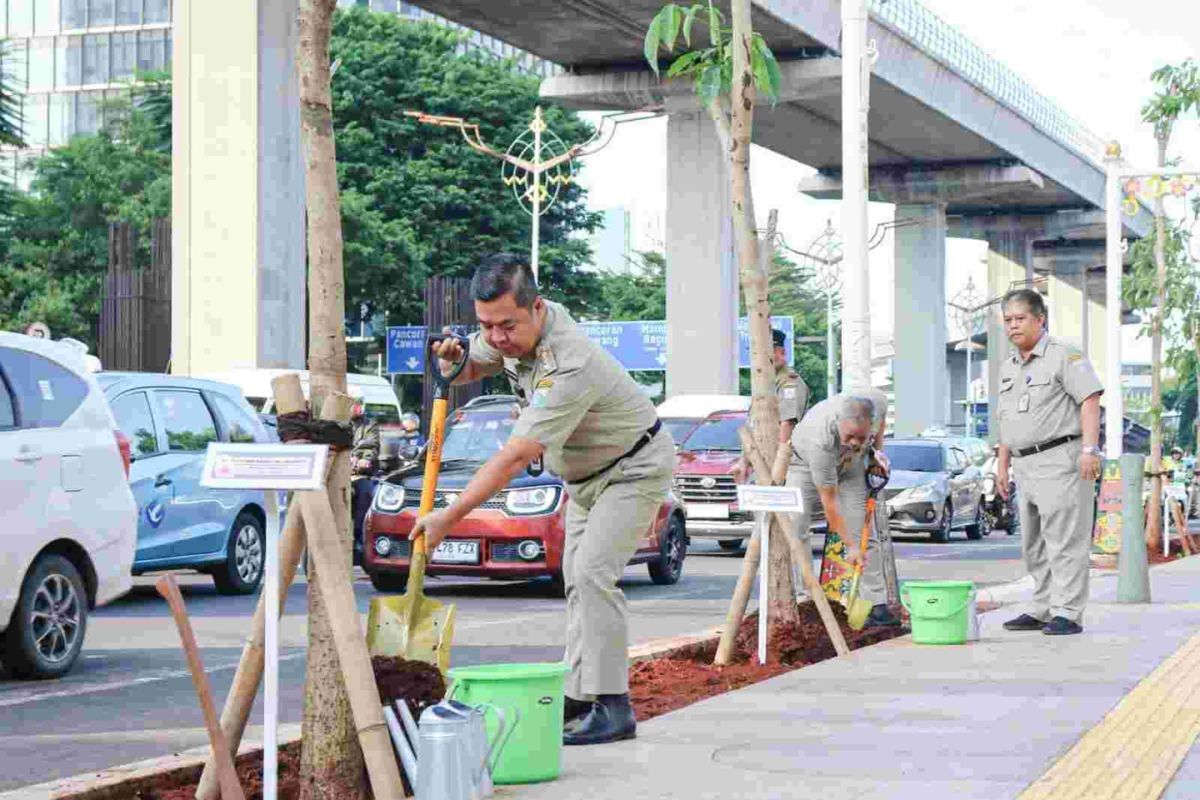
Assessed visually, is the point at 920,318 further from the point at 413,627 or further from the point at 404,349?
the point at 413,627

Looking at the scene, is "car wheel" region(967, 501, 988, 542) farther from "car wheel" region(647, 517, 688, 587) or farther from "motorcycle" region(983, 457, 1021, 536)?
"car wheel" region(647, 517, 688, 587)

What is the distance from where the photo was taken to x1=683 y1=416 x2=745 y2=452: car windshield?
79.2 ft

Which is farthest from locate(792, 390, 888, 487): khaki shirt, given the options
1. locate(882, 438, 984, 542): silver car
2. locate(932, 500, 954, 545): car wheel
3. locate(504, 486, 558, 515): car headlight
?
locate(932, 500, 954, 545): car wheel

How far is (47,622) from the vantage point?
1011cm

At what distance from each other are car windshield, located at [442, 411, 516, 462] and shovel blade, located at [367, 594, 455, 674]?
10.6 meters

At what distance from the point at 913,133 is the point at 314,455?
49.4m

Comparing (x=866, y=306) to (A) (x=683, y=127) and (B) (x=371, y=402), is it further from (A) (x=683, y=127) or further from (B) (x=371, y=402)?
(A) (x=683, y=127)

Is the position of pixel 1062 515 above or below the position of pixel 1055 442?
below

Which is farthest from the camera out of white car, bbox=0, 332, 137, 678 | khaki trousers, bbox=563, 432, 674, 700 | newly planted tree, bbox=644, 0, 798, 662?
newly planted tree, bbox=644, 0, 798, 662

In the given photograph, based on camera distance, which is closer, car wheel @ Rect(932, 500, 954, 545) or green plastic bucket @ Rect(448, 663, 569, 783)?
green plastic bucket @ Rect(448, 663, 569, 783)

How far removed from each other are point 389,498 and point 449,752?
10.8 metres

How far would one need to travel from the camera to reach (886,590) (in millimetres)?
12008

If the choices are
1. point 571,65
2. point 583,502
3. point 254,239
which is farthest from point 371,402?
point 583,502

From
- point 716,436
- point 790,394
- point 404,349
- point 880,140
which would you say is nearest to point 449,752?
point 790,394
